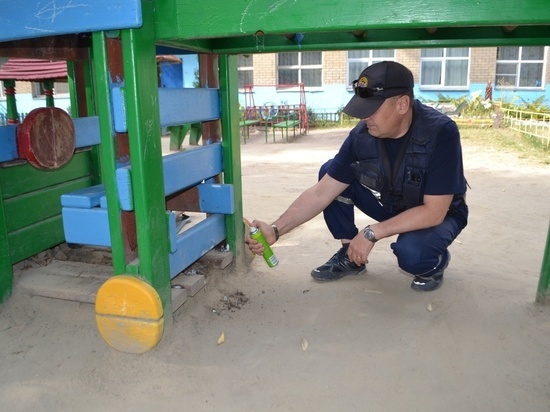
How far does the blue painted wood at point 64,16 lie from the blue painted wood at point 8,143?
71 centimetres

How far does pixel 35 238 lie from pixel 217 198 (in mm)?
1100

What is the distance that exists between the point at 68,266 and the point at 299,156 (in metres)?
7.06

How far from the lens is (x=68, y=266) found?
9.20ft

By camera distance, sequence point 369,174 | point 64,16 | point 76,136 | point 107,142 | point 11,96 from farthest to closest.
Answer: point 11,96, point 76,136, point 369,174, point 107,142, point 64,16

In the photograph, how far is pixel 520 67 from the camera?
15719 millimetres

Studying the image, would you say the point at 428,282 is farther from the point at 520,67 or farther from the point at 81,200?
the point at 520,67

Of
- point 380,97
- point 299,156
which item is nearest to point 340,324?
point 380,97

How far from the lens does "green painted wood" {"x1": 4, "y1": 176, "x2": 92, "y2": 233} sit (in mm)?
2801

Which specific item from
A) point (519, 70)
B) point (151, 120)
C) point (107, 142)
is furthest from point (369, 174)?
point (519, 70)

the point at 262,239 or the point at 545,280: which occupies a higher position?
the point at 262,239

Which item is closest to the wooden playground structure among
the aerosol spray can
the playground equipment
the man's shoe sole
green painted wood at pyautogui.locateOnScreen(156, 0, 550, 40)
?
green painted wood at pyautogui.locateOnScreen(156, 0, 550, 40)

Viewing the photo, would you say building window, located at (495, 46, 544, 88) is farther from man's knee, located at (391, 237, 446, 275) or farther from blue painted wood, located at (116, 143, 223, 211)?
blue painted wood, located at (116, 143, 223, 211)

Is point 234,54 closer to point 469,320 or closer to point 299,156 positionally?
point 469,320

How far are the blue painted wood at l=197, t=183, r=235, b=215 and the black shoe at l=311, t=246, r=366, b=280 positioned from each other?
2.07 feet
